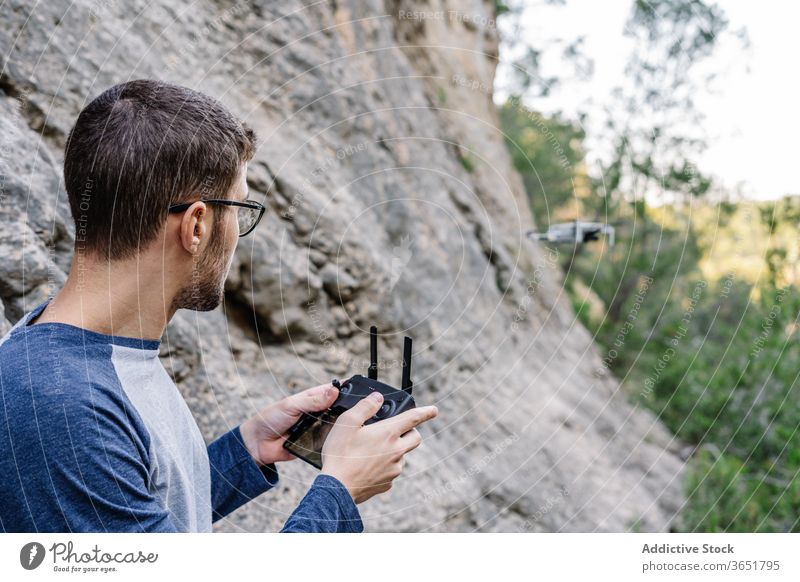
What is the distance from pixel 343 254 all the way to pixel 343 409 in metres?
2.38

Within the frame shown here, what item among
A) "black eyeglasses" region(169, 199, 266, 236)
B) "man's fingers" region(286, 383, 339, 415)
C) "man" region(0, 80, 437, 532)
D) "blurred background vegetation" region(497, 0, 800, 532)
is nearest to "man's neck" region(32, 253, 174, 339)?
"man" region(0, 80, 437, 532)

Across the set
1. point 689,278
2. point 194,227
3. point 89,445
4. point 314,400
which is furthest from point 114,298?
point 689,278

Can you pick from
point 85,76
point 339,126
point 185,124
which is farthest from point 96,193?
point 339,126

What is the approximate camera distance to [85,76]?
3.10m

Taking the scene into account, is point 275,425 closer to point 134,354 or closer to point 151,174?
point 134,354

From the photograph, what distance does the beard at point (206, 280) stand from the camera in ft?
5.01

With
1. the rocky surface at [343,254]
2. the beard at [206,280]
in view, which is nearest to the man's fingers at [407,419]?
the beard at [206,280]

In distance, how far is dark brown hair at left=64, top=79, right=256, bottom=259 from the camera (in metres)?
1.38

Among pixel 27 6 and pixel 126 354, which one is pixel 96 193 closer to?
pixel 126 354

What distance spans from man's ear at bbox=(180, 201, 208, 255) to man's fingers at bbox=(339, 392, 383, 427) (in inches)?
20.7

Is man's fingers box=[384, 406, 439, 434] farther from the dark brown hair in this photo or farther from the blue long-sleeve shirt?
the dark brown hair

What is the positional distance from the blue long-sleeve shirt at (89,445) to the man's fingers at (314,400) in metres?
0.28

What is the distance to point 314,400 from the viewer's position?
1.75 m
